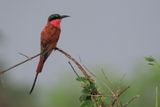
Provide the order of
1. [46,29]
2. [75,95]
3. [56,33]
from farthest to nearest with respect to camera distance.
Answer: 1. [75,95]
2. [56,33]
3. [46,29]

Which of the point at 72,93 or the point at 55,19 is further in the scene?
the point at 72,93

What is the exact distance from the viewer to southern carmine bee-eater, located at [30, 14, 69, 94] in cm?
367

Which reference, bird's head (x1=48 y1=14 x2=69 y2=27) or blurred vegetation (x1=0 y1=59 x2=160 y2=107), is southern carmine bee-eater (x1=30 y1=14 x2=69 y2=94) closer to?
bird's head (x1=48 y1=14 x2=69 y2=27)

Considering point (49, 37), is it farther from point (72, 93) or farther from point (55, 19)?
point (72, 93)

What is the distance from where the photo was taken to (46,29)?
437 centimetres

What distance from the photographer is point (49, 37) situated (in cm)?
440

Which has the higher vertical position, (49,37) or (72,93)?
(49,37)

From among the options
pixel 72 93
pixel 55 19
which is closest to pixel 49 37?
pixel 55 19

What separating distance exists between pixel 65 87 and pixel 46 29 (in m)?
31.9

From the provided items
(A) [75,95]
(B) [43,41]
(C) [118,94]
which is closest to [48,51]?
(B) [43,41]

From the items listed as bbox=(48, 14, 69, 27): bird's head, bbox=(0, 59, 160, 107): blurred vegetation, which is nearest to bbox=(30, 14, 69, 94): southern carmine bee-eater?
bbox=(48, 14, 69, 27): bird's head

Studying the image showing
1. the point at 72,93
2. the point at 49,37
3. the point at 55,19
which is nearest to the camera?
the point at 49,37

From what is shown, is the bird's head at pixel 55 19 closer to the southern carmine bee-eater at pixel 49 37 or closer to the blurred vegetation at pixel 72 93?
the southern carmine bee-eater at pixel 49 37

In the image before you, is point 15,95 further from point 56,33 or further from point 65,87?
point 56,33
